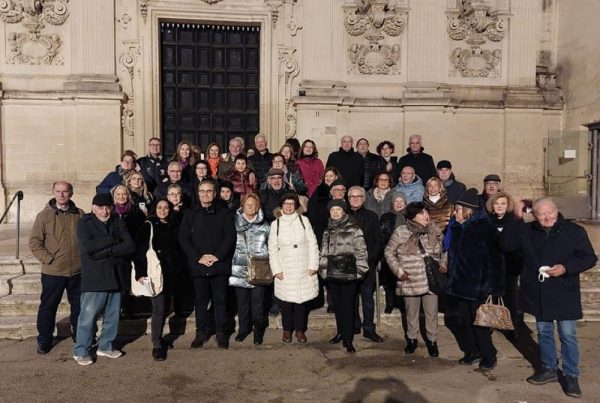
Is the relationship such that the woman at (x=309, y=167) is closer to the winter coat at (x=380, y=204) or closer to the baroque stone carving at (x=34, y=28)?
the winter coat at (x=380, y=204)

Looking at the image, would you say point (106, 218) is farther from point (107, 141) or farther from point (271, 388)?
point (107, 141)

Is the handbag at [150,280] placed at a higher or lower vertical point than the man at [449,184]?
lower

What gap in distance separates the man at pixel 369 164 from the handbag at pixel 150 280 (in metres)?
3.92

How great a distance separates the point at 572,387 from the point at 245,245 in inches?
142

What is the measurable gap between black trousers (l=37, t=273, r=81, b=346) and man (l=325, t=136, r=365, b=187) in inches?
168

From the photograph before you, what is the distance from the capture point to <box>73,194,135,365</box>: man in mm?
5520

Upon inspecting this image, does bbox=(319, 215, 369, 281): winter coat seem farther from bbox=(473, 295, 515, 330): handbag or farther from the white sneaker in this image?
the white sneaker

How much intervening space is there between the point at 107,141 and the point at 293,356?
25.5 ft

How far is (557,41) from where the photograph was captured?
1347 cm

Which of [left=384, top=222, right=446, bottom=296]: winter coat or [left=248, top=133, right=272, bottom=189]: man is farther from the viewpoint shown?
[left=248, top=133, right=272, bottom=189]: man

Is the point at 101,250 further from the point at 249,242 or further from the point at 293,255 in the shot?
the point at 293,255

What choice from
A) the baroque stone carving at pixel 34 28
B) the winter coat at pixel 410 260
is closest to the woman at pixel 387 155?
the winter coat at pixel 410 260

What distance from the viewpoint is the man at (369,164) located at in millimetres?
8711

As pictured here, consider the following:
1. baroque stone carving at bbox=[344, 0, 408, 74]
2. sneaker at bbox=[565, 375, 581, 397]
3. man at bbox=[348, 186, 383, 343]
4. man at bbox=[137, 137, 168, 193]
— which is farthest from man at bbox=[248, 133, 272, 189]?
baroque stone carving at bbox=[344, 0, 408, 74]
